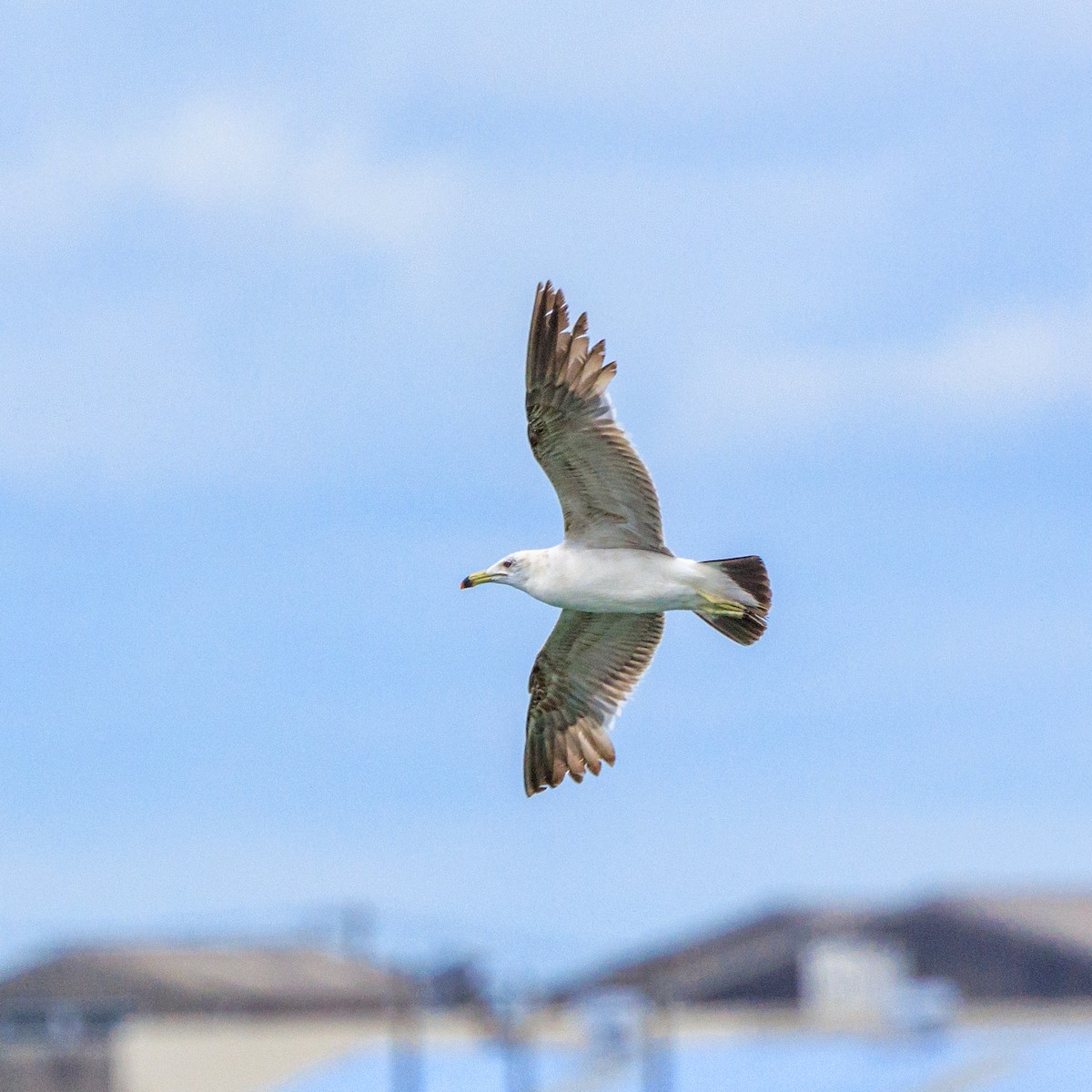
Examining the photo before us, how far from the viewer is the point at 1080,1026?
4672 centimetres

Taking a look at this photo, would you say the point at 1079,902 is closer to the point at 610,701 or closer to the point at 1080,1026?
the point at 1080,1026

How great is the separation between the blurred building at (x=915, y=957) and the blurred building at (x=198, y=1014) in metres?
6.14

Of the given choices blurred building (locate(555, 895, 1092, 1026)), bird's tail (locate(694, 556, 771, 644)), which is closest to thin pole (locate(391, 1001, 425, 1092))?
blurred building (locate(555, 895, 1092, 1026))

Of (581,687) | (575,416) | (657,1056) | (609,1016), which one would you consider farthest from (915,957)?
(575,416)

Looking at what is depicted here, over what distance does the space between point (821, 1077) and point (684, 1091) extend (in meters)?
2.62

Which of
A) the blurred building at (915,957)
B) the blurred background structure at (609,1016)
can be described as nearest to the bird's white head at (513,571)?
the blurred background structure at (609,1016)

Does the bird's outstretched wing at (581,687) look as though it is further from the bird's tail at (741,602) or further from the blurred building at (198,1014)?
the blurred building at (198,1014)

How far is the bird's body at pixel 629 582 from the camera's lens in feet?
53.1

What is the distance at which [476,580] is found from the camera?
56.2ft

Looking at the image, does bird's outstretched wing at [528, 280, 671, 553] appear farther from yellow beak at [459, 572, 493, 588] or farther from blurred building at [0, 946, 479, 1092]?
blurred building at [0, 946, 479, 1092]

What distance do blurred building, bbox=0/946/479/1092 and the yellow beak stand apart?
22.5 meters

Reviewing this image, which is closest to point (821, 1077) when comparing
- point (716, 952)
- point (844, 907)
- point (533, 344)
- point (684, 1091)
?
point (684, 1091)

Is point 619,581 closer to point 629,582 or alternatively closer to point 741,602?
point 629,582

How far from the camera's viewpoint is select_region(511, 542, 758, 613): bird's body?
637 inches
